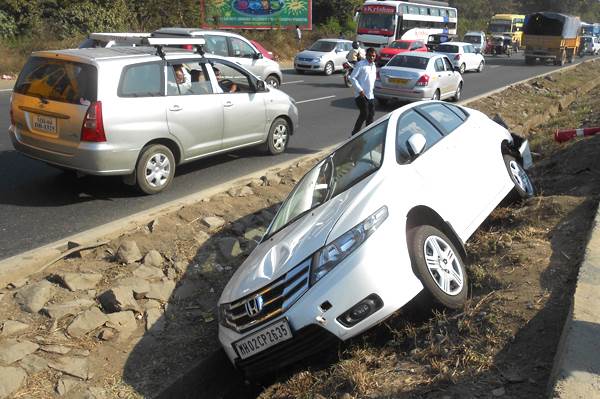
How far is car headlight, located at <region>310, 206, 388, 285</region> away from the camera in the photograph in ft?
12.7

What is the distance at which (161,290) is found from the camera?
5285mm

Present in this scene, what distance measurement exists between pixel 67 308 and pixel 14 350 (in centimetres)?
62

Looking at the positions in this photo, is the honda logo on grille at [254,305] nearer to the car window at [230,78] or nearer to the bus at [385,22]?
the car window at [230,78]

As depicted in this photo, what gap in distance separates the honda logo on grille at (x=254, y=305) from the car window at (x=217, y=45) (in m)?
13.4

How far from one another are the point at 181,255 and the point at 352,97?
13278mm

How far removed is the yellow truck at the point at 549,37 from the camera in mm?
37969

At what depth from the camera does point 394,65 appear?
17.4 m

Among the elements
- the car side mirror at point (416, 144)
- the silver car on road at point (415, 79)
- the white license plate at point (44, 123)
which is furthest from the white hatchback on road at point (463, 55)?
the car side mirror at point (416, 144)

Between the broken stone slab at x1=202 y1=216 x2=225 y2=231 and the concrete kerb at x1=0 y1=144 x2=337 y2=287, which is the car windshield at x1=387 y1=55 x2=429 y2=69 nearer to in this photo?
the concrete kerb at x1=0 y1=144 x2=337 y2=287

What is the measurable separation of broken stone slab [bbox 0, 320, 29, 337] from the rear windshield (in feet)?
10.2

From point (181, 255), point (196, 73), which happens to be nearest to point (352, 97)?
point (196, 73)

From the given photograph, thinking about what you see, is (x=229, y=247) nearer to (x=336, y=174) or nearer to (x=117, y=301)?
(x=117, y=301)

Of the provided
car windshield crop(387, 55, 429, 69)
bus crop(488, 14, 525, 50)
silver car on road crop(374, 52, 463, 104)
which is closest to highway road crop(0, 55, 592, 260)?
silver car on road crop(374, 52, 463, 104)

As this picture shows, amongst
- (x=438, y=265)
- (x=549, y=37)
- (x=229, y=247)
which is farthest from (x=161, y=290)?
(x=549, y=37)
